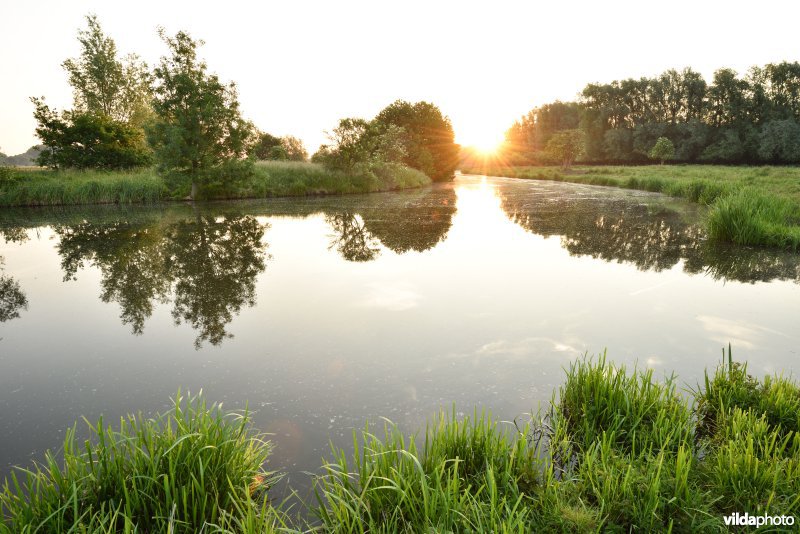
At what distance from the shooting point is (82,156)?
75.6ft

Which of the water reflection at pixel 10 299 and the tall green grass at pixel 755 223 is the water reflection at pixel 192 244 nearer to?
the water reflection at pixel 10 299

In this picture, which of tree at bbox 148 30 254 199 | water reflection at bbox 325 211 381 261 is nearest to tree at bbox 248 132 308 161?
tree at bbox 148 30 254 199

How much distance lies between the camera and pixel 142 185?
19.8 meters

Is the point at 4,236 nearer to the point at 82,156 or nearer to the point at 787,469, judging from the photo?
the point at 82,156

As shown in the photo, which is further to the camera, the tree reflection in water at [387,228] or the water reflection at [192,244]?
the tree reflection in water at [387,228]

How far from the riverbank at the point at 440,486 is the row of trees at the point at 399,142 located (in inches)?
956

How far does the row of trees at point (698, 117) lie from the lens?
49.3 m

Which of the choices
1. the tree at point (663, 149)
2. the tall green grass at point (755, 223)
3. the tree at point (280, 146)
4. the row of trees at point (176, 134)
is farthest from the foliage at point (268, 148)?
the tree at point (663, 149)

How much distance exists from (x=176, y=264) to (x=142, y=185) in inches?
585

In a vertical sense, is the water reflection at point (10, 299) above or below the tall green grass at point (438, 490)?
above

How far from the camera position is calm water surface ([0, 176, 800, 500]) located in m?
3.40

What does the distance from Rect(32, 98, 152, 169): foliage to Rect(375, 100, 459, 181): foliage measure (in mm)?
22285

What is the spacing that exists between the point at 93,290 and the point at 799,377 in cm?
916

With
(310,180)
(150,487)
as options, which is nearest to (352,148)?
(310,180)
